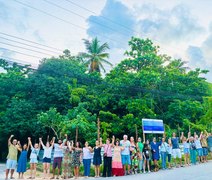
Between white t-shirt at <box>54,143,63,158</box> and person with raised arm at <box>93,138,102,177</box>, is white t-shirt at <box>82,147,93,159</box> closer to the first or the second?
person with raised arm at <box>93,138,102,177</box>

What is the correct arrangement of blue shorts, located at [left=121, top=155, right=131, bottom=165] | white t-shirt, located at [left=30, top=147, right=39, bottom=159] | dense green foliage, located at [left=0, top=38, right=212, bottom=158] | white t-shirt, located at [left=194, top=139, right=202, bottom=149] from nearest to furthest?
white t-shirt, located at [left=30, top=147, right=39, bottom=159]
blue shorts, located at [left=121, top=155, right=131, bottom=165]
white t-shirt, located at [left=194, top=139, right=202, bottom=149]
dense green foliage, located at [left=0, top=38, right=212, bottom=158]

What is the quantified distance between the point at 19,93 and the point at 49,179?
1796cm

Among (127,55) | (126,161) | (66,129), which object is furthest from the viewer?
(127,55)

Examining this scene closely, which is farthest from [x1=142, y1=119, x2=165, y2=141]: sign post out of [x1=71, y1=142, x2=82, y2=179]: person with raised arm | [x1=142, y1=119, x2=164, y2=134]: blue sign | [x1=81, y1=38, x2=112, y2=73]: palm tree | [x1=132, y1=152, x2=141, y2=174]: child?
[x1=81, y1=38, x2=112, y2=73]: palm tree

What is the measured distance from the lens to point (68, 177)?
10.6 m

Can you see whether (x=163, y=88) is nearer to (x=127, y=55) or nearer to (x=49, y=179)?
(x=127, y=55)

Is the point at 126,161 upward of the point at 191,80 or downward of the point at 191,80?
downward

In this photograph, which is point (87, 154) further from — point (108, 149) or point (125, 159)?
point (125, 159)

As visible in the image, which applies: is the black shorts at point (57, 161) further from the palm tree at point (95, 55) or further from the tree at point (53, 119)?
the palm tree at point (95, 55)

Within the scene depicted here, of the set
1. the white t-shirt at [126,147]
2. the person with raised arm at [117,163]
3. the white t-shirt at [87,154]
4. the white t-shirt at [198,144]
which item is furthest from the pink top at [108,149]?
the white t-shirt at [198,144]

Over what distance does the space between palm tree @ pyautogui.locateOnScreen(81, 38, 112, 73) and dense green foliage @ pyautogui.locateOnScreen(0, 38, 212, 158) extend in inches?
228

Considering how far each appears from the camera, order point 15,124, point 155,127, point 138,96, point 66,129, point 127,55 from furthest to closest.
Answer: point 127,55
point 138,96
point 15,124
point 66,129
point 155,127

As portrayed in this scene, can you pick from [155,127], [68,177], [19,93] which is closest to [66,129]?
[155,127]

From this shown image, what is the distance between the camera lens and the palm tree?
33906 millimetres
